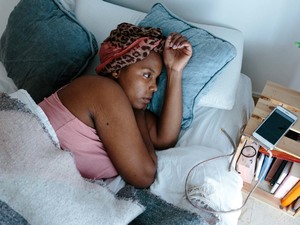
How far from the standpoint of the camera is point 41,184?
75 cm

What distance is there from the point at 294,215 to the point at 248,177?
0.93 ft

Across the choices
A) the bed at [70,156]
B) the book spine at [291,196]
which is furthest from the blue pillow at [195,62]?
the book spine at [291,196]

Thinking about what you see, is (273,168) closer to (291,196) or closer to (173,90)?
(291,196)

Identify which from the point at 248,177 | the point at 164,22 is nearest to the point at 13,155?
the point at 164,22

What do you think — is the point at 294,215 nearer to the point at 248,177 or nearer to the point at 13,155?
the point at 248,177

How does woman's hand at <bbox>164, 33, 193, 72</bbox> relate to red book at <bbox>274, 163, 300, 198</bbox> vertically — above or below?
above

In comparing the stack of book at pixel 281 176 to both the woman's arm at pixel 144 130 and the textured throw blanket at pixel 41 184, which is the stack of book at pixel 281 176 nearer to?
the woman's arm at pixel 144 130

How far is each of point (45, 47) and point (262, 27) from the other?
896mm

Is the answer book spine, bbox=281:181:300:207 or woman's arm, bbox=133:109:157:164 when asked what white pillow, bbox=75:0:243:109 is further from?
book spine, bbox=281:181:300:207

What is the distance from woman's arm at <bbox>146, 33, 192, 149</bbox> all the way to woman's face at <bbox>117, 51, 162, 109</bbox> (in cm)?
6

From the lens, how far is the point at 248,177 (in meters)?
1.21

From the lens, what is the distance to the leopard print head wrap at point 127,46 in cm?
91

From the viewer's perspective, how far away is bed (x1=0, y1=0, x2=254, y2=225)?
0.75 meters

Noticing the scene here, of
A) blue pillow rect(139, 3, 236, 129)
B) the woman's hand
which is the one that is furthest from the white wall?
the woman's hand
